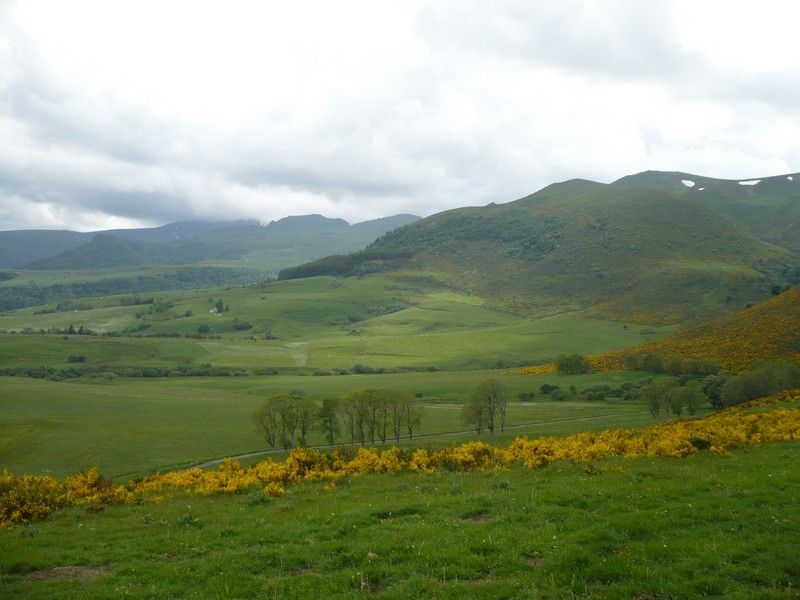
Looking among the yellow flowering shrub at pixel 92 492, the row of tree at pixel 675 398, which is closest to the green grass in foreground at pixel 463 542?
the yellow flowering shrub at pixel 92 492

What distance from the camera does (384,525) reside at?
16.6 m

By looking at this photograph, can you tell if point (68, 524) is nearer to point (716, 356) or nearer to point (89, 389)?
point (716, 356)

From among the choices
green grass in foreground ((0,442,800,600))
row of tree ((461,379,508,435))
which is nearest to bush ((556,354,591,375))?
row of tree ((461,379,508,435))

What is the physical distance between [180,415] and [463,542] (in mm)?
89063

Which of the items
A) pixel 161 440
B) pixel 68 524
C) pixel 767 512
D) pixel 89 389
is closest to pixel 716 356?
pixel 161 440

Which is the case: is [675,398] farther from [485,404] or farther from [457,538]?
[457,538]

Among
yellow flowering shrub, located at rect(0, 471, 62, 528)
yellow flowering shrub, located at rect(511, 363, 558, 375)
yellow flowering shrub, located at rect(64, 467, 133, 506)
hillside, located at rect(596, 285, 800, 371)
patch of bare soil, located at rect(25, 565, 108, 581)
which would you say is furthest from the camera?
yellow flowering shrub, located at rect(511, 363, 558, 375)

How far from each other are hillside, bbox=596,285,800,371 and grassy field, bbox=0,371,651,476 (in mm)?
13167

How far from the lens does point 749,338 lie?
9562 cm

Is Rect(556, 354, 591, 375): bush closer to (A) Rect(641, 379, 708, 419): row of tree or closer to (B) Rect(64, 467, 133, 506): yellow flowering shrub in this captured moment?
(A) Rect(641, 379, 708, 419): row of tree

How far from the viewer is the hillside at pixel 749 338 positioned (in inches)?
3369

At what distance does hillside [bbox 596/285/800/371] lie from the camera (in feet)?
281

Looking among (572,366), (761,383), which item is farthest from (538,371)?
(761,383)

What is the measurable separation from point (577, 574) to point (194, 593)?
778cm
